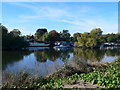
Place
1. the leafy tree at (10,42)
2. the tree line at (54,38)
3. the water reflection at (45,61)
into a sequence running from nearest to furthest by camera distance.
→ the water reflection at (45,61) < the leafy tree at (10,42) < the tree line at (54,38)

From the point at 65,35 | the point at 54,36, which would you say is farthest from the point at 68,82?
the point at 65,35

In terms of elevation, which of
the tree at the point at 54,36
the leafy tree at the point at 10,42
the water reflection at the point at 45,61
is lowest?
the water reflection at the point at 45,61

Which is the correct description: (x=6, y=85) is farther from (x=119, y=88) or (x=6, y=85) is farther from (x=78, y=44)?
(x=78, y=44)

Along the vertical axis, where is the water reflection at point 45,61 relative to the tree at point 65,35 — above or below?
below

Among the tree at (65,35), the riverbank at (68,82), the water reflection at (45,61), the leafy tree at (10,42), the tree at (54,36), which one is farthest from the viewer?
the tree at (65,35)

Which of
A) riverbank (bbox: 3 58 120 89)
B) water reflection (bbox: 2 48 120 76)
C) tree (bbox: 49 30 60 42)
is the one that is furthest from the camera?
tree (bbox: 49 30 60 42)

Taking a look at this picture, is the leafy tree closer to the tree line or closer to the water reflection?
the tree line

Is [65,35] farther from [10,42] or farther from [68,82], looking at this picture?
[68,82]

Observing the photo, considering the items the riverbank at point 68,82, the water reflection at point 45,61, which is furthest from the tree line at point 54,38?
the riverbank at point 68,82

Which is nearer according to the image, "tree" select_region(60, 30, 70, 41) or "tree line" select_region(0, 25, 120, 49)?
"tree line" select_region(0, 25, 120, 49)

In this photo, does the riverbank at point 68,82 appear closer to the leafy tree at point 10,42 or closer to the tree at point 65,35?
the leafy tree at point 10,42

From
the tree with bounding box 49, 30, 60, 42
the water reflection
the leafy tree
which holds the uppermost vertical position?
the tree with bounding box 49, 30, 60, 42

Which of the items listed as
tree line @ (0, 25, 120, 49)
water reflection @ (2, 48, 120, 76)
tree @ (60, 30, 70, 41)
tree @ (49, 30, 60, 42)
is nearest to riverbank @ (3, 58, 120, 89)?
water reflection @ (2, 48, 120, 76)

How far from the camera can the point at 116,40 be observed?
77.1 meters
